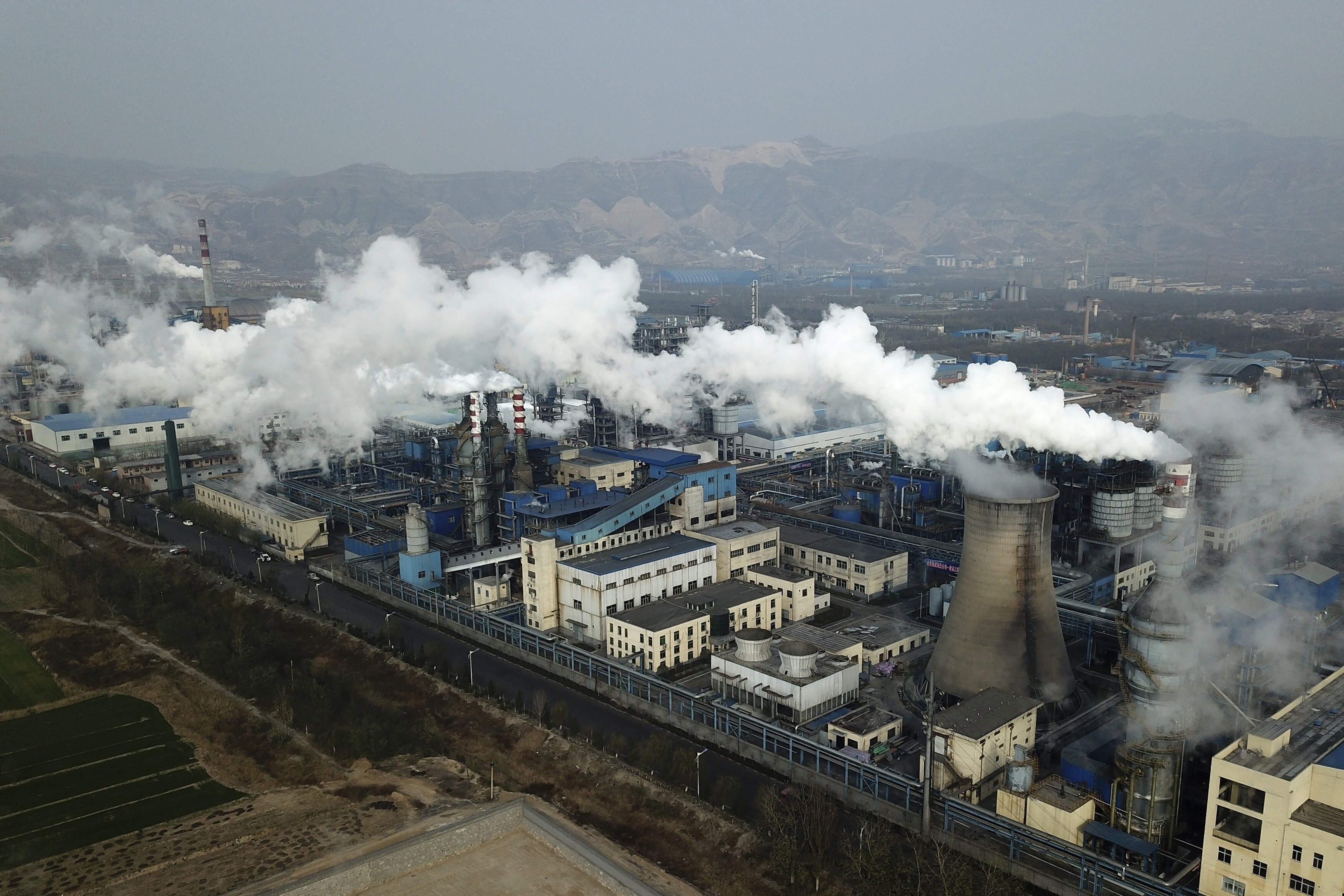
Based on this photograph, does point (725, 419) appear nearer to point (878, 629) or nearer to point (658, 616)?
point (878, 629)

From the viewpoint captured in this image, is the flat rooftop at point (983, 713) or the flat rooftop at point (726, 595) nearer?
the flat rooftop at point (983, 713)

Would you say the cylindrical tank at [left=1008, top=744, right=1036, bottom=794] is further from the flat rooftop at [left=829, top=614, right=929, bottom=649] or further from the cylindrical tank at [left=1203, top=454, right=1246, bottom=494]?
the cylindrical tank at [left=1203, top=454, right=1246, bottom=494]

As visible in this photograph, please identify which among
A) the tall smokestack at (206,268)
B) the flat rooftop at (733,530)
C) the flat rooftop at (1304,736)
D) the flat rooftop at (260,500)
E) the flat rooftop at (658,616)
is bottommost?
the flat rooftop at (658,616)

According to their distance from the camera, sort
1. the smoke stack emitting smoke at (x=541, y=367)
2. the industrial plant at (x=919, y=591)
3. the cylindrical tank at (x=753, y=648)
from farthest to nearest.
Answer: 1. the smoke stack emitting smoke at (x=541, y=367)
2. the cylindrical tank at (x=753, y=648)
3. the industrial plant at (x=919, y=591)

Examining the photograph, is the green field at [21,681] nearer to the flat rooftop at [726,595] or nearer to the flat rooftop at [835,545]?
the flat rooftop at [726,595]

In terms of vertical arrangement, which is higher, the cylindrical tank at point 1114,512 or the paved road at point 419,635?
the cylindrical tank at point 1114,512

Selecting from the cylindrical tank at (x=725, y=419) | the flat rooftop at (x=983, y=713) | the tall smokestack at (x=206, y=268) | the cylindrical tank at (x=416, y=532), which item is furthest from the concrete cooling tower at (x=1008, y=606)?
the tall smokestack at (x=206, y=268)

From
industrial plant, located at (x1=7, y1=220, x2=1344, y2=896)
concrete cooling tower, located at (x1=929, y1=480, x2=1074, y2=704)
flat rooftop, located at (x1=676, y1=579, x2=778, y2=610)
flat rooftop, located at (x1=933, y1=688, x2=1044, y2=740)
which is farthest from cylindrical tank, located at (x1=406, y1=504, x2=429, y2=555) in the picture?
flat rooftop, located at (x1=933, y1=688, x2=1044, y2=740)
